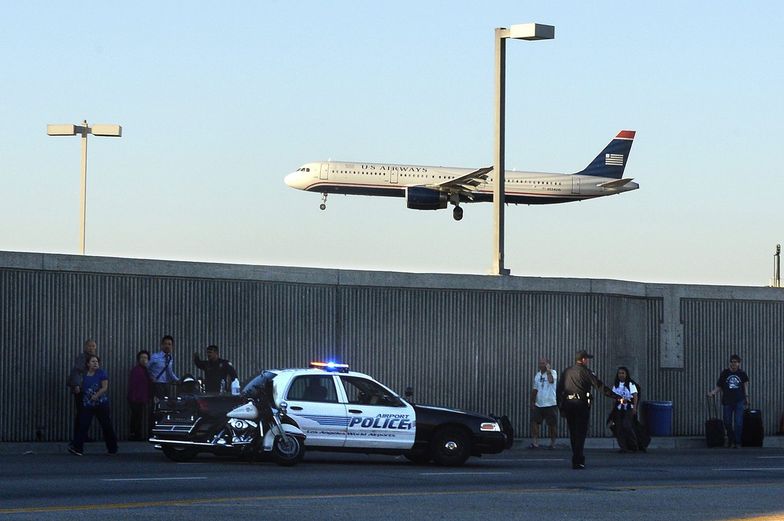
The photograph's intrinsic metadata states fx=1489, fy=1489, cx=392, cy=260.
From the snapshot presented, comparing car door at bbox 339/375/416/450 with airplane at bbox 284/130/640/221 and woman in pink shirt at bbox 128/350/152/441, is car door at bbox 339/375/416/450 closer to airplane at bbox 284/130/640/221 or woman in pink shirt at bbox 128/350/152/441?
woman in pink shirt at bbox 128/350/152/441

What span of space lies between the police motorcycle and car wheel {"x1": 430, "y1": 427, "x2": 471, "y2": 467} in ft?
7.15

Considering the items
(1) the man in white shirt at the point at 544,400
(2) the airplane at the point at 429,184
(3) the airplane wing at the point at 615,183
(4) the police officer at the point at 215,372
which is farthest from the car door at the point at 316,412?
(3) the airplane wing at the point at 615,183

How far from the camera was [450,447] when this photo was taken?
20.8 meters

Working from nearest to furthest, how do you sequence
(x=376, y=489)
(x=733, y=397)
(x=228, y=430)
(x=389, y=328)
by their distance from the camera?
1. (x=376, y=489)
2. (x=228, y=430)
3. (x=389, y=328)
4. (x=733, y=397)

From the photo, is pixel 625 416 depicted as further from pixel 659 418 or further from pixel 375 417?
pixel 375 417

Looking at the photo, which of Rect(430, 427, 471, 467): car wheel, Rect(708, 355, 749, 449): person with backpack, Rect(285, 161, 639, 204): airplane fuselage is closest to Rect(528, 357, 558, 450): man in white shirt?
Rect(708, 355, 749, 449): person with backpack

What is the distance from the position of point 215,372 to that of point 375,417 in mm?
4031

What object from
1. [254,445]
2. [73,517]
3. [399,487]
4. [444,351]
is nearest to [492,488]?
[399,487]

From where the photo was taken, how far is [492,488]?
1623 cm

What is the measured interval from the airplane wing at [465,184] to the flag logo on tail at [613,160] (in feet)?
46.2

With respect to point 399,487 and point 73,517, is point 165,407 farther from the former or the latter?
point 73,517

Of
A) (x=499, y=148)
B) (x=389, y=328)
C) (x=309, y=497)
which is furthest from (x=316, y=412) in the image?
(x=499, y=148)

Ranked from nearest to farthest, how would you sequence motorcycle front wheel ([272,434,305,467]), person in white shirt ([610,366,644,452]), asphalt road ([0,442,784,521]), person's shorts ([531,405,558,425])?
asphalt road ([0,442,784,521]) < motorcycle front wheel ([272,434,305,467]) < person in white shirt ([610,366,644,452]) < person's shorts ([531,405,558,425])

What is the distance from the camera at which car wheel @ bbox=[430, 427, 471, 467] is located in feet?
67.8
